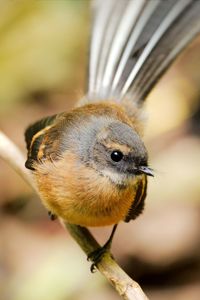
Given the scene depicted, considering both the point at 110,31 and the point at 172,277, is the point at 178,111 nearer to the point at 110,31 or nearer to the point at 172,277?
the point at 172,277

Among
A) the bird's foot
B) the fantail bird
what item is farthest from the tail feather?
the bird's foot

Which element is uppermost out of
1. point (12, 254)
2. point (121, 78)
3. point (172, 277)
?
point (121, 78)

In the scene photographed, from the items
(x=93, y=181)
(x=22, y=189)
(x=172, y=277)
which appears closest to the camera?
(x=93, y=181)

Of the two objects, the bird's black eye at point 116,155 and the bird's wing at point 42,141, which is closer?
the bird's black eye at point 116,155

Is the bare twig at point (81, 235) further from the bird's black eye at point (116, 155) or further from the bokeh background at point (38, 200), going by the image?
the bokeh background at point (38, 200)

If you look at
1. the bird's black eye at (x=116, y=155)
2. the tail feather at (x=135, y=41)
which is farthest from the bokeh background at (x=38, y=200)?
the bird's black eye at (x=116, y=155)

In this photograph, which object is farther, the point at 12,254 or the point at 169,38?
the point at 12,254

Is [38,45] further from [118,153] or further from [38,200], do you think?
[118,153]

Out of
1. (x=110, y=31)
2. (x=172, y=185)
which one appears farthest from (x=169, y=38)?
(x=172, y=185)
